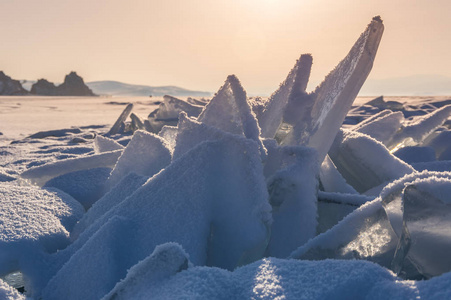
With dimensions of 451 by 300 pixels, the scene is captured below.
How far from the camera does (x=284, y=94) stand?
4.80 ft

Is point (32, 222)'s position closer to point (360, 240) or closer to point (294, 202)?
point (294, 202)

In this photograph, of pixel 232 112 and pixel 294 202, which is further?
pixel 232 112

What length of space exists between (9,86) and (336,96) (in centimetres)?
3181

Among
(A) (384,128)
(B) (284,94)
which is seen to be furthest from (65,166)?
(A) (384,128)

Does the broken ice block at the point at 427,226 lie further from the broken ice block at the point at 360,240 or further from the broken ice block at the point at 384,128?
the broken ice block at the point at 384,128

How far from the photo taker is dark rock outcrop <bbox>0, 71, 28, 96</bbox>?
27.9 meters

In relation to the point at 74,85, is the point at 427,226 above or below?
below

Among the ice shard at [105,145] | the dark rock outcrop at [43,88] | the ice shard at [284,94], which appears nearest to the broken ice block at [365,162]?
the ice shard at [284,94]

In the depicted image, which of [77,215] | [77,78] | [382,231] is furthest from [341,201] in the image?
[77,78]

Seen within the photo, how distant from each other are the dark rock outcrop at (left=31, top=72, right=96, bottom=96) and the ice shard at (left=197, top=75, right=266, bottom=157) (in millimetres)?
35228

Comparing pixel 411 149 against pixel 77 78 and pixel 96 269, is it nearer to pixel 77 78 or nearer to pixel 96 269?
pixel 96 269

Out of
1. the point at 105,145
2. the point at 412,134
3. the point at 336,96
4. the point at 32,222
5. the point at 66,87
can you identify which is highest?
the point at 66,87

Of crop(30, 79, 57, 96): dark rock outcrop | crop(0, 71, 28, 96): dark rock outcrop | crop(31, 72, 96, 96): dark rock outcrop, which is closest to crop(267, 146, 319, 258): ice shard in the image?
crop(0, 71, 28, 96): dark rock outcrop

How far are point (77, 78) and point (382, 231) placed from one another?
133 feet
